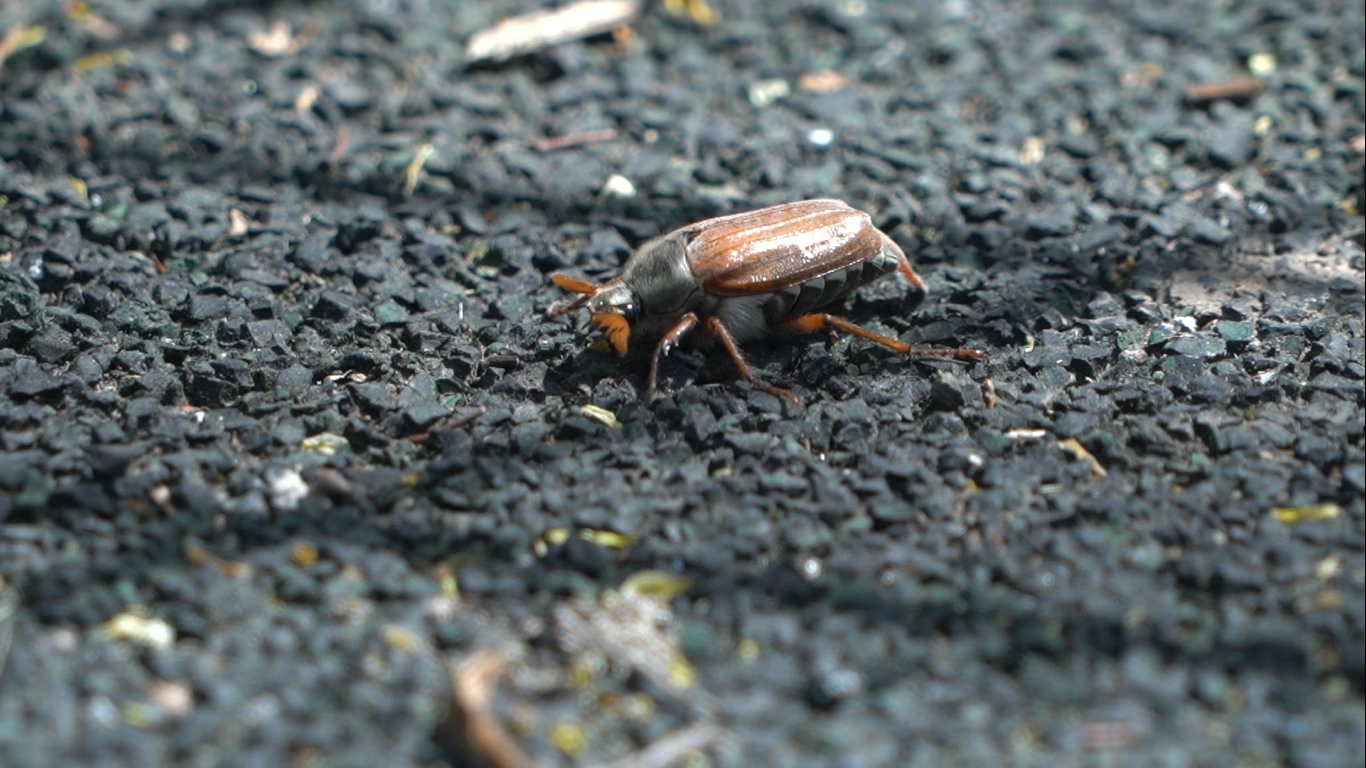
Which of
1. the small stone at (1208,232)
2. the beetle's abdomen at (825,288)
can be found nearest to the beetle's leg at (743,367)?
the beetle's abdomen at (825,288)

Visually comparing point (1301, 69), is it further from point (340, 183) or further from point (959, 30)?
point (340, 183)

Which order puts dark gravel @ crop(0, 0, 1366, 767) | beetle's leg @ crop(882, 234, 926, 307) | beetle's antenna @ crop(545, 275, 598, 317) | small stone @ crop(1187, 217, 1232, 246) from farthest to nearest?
1. small stone @ crop(1187, 217, 1232, 246)
2. beetle's leg @ crop(882, 234, 926, 307)
3. beetle's antenna @ crop(545, 275, 598, 317)
4. dark gravel @ crop(0, 0, 1366, 767)

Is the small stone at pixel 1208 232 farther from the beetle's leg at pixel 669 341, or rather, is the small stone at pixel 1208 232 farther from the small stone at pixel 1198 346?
the beetle's leg at pixel 669 341

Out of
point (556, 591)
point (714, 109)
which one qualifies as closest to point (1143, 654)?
point (556, 591)

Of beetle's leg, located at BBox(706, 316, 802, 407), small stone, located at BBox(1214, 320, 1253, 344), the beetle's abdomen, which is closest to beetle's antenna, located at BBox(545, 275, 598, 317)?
beetle's leg, located at BBox(706, 316, 802, 407)

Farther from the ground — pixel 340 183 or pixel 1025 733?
pixel 340 183

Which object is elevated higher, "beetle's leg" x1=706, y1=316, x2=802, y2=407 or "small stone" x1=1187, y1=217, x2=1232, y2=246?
"beetle's leg" x1=706, y1=316, x2=802, y2=407

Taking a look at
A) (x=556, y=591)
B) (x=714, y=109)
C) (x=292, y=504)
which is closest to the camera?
(x=556, y=591)

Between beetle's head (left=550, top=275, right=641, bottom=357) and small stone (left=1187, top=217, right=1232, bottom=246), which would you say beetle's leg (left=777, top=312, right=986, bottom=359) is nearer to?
beetle's head (left=550, top=275, right=641, bottom=357)
